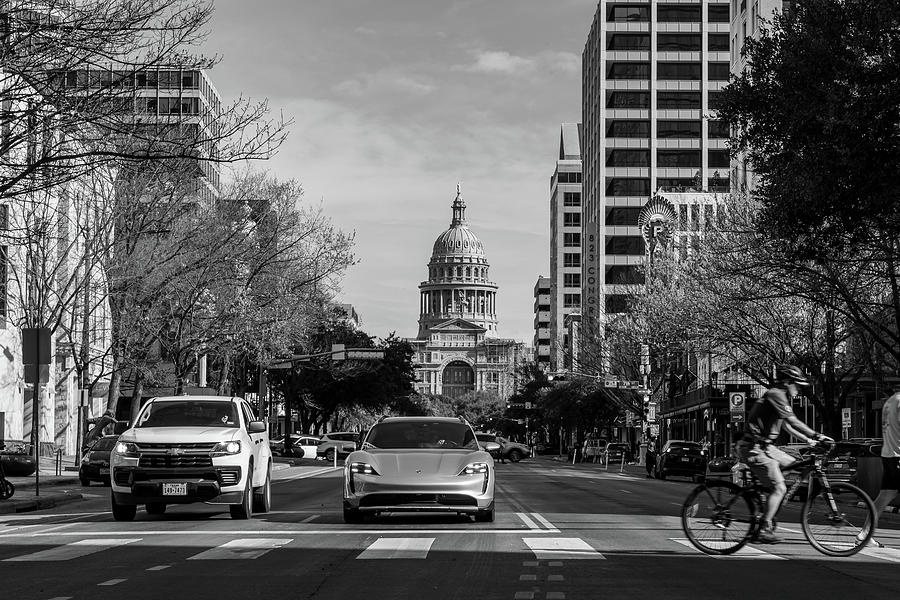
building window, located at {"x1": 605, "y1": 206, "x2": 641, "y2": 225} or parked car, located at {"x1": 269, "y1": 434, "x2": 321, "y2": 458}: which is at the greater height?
building window, located at {"x1": 605, "y1": 206, "x2": 641, "y2": 225}

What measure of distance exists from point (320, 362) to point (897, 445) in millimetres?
59077

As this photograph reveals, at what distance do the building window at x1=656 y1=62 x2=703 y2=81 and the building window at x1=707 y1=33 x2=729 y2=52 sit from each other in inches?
71.9

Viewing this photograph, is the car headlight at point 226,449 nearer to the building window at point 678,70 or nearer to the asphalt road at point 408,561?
the asphalt road at point 408,561

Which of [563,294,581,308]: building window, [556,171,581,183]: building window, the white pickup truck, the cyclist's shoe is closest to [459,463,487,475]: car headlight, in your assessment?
the white pickup truck

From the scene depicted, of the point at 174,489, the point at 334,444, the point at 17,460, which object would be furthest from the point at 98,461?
the point at 334,444

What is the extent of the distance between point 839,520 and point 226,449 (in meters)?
8.58

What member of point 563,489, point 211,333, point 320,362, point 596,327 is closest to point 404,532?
point 563,489

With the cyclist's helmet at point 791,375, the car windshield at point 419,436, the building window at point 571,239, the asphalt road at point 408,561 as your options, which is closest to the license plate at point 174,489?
the asphalt road at point 408,561

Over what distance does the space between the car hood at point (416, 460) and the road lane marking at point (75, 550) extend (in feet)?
11.0

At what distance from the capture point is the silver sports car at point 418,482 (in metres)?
16.4

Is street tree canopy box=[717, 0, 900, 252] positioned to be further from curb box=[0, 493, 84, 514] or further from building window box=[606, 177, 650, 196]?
building window box=[606, 177, 650, 196]

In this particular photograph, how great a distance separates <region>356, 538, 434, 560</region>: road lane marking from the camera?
1257cm

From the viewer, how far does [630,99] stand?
116 meters

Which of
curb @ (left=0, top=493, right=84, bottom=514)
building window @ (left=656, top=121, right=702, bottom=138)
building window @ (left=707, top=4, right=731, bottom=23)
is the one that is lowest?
curb @ (left=0, top=493, right=84, bottom=514)
